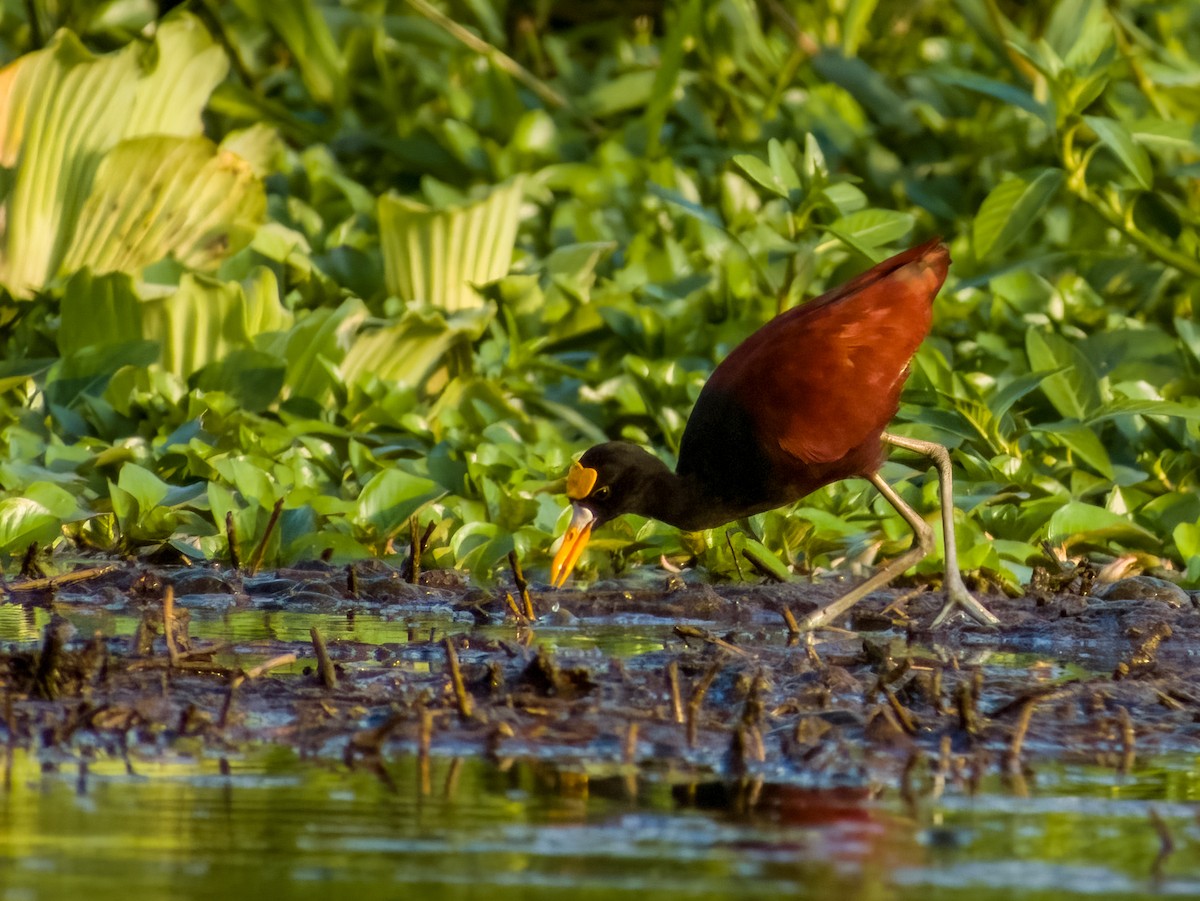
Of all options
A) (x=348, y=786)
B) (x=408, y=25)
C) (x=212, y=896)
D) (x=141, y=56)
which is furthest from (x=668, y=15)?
(x=212, y=896)

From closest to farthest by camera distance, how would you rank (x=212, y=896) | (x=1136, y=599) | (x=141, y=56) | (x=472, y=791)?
(x=212, y=896)
(x=472, y=791)
(x=1136, y=599)
(x=141, y=56)

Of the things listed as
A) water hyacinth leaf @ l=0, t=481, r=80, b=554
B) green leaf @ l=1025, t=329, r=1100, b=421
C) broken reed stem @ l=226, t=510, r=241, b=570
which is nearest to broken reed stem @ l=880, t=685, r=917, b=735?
broken reed stem @ l=226, t=510, r=241, b=570

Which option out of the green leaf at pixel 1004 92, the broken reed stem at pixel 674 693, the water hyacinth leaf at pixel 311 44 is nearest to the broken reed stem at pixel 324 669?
the broken reed stem at pixel 674 693

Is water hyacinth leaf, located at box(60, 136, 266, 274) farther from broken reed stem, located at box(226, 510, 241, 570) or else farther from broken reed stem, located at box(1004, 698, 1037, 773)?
broken reed stem, located at box(1004, 698, 1037, 773)

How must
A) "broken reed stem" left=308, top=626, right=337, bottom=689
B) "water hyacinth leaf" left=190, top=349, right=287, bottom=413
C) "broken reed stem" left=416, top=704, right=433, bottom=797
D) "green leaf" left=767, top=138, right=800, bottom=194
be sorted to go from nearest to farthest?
"broken reed stem" left=416, top=704, right=433, bottom=797 < "broken reed stem" left=308, top=626, right=337, bottom=689 < "water hyacinth leaf" left=190, top=349, right=287, bottom=413 < "green leaf" left=767, top=138, right=800, bottom=194

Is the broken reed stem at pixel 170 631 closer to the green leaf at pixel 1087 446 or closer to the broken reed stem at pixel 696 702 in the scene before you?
the broken reed stem at pixel 696 702

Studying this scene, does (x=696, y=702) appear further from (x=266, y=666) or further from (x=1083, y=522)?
(x=1083, y=522)

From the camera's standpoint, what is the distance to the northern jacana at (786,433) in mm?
5699

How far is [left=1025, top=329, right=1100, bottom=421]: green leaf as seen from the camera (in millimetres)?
6902

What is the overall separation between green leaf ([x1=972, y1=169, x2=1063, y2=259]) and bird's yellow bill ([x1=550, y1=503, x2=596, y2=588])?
234cm

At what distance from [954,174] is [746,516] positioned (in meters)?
4.02

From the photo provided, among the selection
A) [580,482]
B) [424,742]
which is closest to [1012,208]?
[580,482]

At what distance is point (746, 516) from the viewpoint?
5988 mm

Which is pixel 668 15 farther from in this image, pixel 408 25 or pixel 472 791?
pixel 472 791
